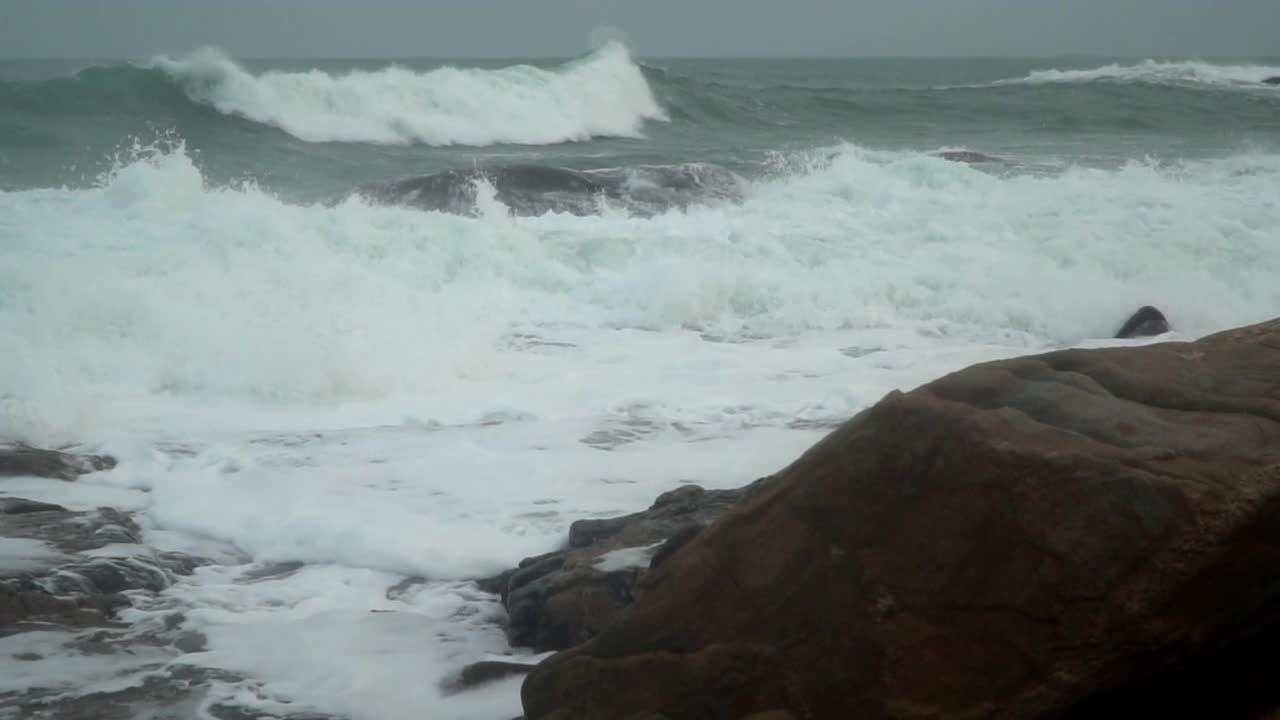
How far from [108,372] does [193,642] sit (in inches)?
190

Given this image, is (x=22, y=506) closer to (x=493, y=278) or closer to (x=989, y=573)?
(x=989, y=573)

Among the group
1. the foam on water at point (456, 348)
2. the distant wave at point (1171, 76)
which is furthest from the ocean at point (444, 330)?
the distant wave at point (1171, 76)

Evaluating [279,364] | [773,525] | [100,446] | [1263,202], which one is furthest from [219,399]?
[1263,202]

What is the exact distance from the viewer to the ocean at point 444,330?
5.61 metres

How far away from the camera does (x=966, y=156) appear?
2500 cm

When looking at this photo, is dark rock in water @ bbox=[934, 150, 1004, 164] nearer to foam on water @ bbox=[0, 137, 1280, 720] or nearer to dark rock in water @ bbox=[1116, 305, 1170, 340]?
foam on water @ bbox=[0, 137, 1280, 720]

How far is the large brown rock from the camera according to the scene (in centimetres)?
306

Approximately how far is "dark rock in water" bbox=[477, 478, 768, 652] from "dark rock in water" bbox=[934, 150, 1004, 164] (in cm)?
1992

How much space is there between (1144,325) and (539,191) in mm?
8426

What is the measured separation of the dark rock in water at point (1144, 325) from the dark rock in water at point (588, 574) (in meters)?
6.86

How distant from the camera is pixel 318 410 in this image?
895 centimetres

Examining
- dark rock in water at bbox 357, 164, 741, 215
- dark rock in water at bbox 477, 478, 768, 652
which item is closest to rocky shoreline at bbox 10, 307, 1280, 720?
dark rock in water at bbox 477, 478, 768, 652

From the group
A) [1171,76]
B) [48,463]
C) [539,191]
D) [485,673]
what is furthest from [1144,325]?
[1171,76]

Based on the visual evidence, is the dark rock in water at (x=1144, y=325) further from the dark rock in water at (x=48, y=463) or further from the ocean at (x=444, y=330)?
the dark rock in water at (x=48, y=463)
